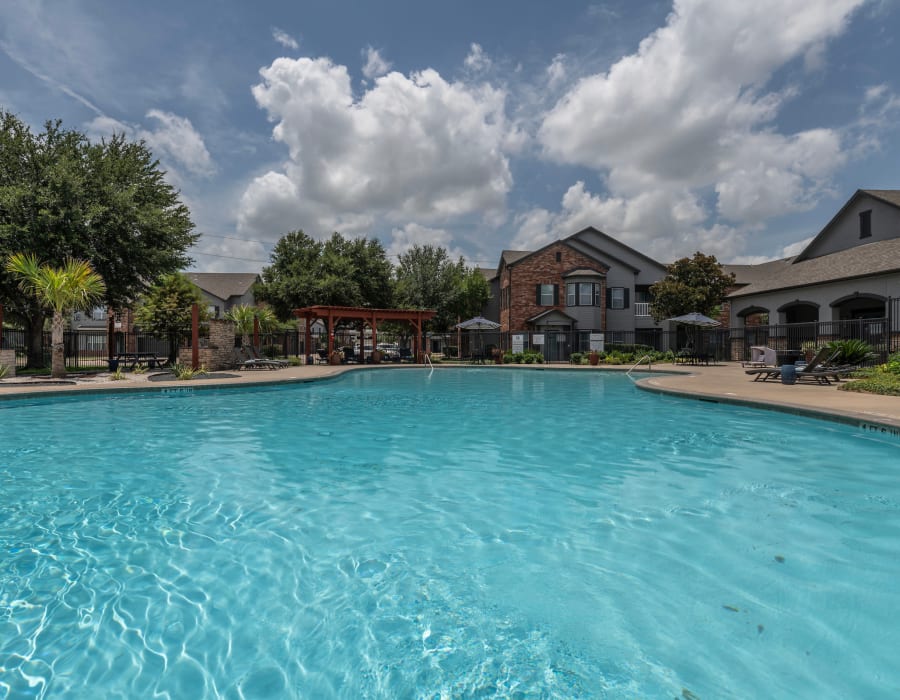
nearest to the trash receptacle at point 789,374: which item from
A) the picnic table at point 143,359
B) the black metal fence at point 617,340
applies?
the black metal fence at point 617,340

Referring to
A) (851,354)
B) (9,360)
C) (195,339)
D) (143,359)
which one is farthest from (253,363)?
(851,354)

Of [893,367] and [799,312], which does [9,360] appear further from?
[799,312]

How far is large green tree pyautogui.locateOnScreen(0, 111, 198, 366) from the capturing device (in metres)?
17.2

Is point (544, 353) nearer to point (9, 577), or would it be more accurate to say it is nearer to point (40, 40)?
point (40, 40)

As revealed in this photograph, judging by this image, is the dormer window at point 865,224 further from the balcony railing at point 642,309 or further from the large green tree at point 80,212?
the large green tree at point 80,212

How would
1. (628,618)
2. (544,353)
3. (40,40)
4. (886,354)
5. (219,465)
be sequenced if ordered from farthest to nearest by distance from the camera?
(544,353) < (886,354) < (40,40) < (219,465) < (628,618)

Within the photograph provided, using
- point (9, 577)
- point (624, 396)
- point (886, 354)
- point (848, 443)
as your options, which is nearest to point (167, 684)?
point (9, 577)

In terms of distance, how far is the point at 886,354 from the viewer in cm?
1648

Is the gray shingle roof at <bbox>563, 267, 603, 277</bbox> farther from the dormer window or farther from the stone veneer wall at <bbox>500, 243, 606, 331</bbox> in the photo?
the dormer window

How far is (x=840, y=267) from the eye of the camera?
71.7 feet

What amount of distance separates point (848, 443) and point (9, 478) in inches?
450

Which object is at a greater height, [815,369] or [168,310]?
[168,310]

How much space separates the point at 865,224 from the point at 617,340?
559 inches

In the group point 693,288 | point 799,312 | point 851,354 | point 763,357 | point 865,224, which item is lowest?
point 763,357
